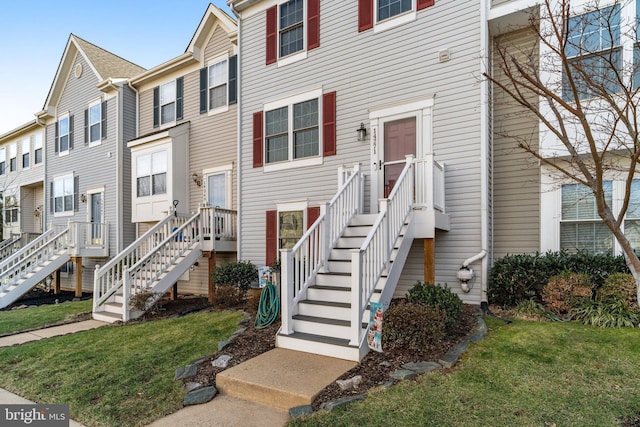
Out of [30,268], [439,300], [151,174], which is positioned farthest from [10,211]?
[439,300]

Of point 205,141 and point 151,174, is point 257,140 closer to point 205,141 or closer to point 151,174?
point 205,141

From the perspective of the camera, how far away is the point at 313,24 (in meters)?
8.99

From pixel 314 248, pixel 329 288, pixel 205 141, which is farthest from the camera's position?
pixel 205 141

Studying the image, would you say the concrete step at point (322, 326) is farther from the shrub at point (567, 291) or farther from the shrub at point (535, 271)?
the shrub at point (567, 291)

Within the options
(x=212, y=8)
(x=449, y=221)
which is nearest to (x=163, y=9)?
(x=212, y=8)

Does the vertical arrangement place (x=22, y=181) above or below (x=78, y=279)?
above

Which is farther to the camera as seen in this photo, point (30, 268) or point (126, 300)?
point (30, 268)

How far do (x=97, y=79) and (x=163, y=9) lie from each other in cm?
491

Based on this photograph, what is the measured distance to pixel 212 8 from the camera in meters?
11.4

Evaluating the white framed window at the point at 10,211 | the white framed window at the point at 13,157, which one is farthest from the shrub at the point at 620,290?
the white framed window at the point at 13,157

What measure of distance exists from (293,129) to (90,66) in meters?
10.5

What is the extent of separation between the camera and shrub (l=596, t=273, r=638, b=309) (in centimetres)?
535

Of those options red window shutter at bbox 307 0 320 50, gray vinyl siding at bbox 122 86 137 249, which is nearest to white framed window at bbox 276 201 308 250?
red window shutter at bbox 307 0 320 50

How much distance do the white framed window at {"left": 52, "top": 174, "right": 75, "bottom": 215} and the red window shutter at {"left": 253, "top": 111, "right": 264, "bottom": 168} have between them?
32.9ft
